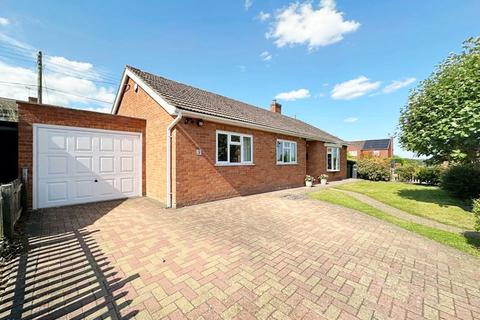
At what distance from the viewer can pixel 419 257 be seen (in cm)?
391

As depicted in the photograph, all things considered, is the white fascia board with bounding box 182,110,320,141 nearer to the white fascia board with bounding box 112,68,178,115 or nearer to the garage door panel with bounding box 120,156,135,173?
the white fascia board with bounding box 112,68,178,115

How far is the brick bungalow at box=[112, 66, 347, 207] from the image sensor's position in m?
7.39

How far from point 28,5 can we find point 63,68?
41.8ft

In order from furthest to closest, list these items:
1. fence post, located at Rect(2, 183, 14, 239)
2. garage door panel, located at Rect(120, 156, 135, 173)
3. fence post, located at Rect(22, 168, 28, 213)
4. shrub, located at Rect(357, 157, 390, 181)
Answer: shrub, located at Rect(357, 157, 390, 181) → garage door panel, located at Rect(120, 156, 135, 173) → fence post, located at Rect(22, 168, 28, 213) → fence post, located at Rect(2, 183, 14, 239)

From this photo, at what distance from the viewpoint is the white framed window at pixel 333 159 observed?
17.2 m

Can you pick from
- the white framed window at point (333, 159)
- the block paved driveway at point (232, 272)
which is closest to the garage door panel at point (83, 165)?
the block paved driveway at point (232, 272)

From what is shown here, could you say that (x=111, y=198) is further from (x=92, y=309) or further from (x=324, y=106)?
(x=324, y=106)

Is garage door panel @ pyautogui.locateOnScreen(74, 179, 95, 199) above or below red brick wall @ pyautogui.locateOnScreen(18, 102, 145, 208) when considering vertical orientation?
below

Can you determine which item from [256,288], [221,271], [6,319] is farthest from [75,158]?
[256,288]

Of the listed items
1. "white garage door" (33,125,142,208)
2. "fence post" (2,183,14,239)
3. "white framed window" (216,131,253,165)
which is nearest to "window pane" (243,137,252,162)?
"white framed window" (216,131,253,165)

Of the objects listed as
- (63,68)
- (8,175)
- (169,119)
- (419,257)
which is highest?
(63,68)

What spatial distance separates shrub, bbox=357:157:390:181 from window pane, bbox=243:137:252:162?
15540mm

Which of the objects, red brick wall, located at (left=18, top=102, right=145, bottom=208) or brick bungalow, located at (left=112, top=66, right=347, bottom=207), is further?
brick bungalow, located at (left=112, top=66, right=347, bottom=207)

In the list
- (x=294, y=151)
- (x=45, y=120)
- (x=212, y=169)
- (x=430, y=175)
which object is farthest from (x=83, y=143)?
(x=430, y=175)
